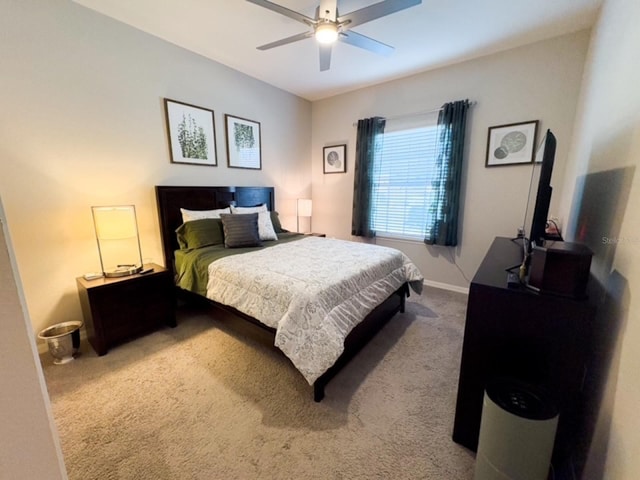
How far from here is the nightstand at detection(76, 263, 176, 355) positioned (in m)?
2.12

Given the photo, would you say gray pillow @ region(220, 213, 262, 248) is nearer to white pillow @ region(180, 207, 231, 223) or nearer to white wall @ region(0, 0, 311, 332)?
white pillow @ region(180, 207, 231, 223)

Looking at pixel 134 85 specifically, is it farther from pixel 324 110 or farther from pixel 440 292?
pixel 440 292

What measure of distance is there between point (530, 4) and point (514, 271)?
2.32 m

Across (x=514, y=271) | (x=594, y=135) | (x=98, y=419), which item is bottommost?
(x=98, y=419)

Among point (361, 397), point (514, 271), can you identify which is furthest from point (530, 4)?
point (361, 397)

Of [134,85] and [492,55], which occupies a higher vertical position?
[492,55]

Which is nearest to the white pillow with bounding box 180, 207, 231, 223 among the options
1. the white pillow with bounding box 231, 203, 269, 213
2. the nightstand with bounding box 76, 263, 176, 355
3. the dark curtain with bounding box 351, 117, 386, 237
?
the white pillow with bounding box 231, 203, 269, 213

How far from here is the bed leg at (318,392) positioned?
1.67 meters

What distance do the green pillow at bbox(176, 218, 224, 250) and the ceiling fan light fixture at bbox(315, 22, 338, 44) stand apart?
203 centimetres

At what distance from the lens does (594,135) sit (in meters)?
1.80

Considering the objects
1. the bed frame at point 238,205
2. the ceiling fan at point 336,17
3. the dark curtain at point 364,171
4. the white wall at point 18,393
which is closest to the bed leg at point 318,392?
the bed frame at point 238,205

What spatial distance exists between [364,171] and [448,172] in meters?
1.17

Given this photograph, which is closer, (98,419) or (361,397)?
(98,419)

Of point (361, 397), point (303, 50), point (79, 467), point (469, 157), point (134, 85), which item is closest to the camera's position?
point (79, 467)
